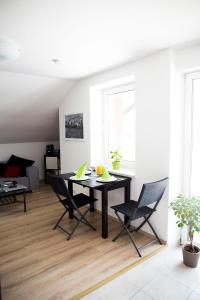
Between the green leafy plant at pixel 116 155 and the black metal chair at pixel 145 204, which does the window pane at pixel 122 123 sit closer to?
the green leafy plant at pixel 116 155

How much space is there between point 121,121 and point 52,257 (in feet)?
7.34

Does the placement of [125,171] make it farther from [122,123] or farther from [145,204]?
[145,204]

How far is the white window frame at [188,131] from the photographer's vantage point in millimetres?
2500

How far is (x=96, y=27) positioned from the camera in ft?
6.22

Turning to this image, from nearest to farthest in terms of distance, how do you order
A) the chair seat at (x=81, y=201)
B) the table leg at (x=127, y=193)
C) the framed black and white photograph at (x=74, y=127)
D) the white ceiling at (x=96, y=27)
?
1. the white ceiling at (x=96, y=27)
2. the chair seat at (x=81, y=201)
3. the table leg at (x=127, y=193)
4. the framed black and white photograph at (x=74, y=127)

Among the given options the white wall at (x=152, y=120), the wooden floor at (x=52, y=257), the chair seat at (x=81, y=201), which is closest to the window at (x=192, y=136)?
the white wall at (x=152, y=120)

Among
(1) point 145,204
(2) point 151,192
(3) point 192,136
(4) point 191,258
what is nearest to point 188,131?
(3) point 192,136

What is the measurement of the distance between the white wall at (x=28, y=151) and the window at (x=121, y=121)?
268 cm

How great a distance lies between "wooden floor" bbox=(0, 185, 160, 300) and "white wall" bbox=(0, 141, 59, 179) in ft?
7.46

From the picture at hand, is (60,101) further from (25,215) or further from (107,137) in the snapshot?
(25,215)

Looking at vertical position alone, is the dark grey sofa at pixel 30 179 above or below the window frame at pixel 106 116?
below

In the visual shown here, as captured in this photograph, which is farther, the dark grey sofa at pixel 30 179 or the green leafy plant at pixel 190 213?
the dark grey sofa at pixel 30 179

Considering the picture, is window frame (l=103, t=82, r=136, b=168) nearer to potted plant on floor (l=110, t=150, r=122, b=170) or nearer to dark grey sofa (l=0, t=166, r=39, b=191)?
potted plant on floor (l=110, t=150, r=122, b=170)

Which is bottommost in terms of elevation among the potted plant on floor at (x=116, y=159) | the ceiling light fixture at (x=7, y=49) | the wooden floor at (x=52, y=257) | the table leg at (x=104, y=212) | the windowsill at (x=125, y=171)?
the wooden floor at (x=52, y=257)
